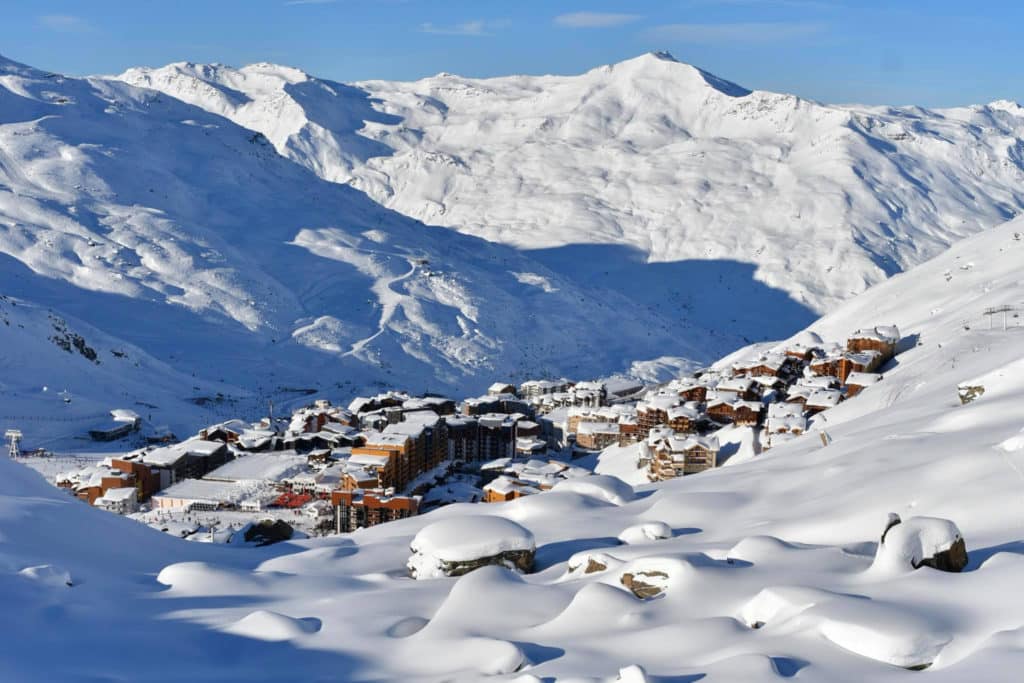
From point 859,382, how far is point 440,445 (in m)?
23.2

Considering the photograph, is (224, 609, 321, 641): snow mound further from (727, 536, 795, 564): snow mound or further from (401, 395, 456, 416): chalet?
(401, 395, 456, 416): chalet

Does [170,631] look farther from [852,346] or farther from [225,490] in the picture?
[852,346]

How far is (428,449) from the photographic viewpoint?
56.1 meters

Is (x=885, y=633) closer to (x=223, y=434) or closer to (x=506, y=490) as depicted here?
(x=506, y=490)

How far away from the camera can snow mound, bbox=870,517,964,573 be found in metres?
16.1

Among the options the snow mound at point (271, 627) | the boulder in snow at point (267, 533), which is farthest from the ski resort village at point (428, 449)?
the snow mound at point (271, 627)

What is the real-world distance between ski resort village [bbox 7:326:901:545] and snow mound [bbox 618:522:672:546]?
47.9ft

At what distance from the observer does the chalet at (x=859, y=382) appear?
51250 millimetres

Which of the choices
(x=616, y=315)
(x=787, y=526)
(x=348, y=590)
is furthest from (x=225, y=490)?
(x=616, y=315)

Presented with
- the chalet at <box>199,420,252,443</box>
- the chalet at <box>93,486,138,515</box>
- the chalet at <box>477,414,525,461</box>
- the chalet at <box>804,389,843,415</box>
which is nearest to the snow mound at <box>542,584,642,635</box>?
the chalet at <box>93,486,138,515</box>

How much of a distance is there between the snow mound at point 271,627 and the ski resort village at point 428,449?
13.9 metres

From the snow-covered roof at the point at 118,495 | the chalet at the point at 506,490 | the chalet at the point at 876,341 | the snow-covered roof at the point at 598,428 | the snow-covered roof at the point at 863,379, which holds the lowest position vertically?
the snow-covered roof at the point at 118,495

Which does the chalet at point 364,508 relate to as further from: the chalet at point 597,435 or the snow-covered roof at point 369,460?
the chalet at point 597,435

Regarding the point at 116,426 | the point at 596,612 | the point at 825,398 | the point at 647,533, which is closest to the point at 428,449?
the point at 825,398
